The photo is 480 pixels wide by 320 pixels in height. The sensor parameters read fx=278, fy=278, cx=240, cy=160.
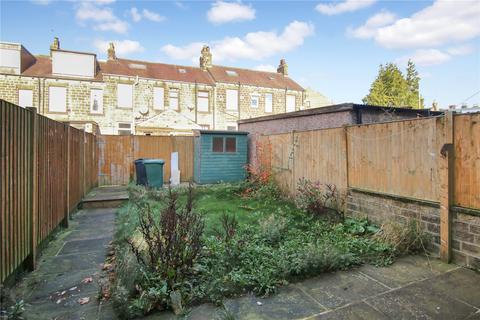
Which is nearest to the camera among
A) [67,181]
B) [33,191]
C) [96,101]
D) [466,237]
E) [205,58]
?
[466,237]

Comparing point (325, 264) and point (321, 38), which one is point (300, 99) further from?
point (325, 264)

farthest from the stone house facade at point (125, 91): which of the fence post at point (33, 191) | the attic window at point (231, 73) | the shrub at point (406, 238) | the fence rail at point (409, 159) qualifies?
the shrub at point (406, 238)

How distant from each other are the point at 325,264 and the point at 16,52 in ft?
76.0

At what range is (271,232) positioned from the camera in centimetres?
430

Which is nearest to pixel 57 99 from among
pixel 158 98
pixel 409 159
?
pixel 158 98

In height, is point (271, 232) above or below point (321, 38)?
below

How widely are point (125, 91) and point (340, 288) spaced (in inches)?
810

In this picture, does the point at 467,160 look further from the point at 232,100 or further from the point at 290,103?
the point at 290,103

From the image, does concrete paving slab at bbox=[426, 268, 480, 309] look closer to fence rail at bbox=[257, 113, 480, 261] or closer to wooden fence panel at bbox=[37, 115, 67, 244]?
fence rail at bbox=[257, 113, 480, 261]

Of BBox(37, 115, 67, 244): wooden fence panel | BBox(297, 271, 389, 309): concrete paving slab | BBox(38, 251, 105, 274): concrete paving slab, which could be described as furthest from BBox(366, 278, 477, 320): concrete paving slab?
BBox(37, 115, 67, 244): wooden fence panel

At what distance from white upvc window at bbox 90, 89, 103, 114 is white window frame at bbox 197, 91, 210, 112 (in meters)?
7.04

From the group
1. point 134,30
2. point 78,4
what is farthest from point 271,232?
point 134,30

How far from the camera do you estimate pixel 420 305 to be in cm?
264

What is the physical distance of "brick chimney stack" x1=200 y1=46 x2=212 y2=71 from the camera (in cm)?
2447
